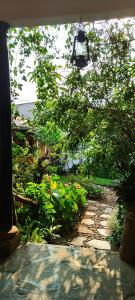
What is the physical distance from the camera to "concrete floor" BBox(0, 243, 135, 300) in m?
2.28

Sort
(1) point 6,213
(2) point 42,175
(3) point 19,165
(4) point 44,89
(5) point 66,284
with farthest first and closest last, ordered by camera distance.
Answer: (2) point 42,175
(3) point 19,165
(4) point 44,89
(1) point 6,213
(5) point 66,284

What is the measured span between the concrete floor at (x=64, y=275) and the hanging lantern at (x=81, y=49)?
80.2 inches

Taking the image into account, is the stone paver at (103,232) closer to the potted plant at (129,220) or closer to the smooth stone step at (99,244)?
the smooth stone step at (99,244)

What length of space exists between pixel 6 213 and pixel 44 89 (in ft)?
4.91

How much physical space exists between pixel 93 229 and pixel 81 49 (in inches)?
141

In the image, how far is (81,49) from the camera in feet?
8.23

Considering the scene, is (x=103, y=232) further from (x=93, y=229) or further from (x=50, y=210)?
(x=50, y=210)

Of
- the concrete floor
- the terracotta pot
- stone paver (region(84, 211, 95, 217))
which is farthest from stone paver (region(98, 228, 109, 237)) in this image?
the terracotta pot

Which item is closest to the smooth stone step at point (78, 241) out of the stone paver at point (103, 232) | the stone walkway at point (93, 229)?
the stone walkway at point (93, 229)

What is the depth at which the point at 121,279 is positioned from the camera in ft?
8.26

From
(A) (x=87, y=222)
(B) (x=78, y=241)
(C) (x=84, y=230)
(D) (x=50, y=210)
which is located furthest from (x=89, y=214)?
(D) (x=50, y=210)

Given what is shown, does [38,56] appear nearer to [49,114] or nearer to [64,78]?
[64,78]

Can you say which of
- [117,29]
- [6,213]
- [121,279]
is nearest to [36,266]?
→ [6,213]

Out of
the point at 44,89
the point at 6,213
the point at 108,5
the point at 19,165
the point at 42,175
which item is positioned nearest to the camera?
the point at 108,5
